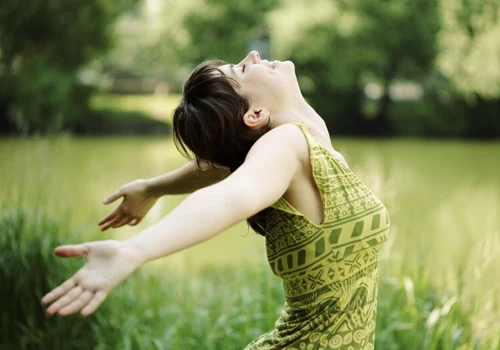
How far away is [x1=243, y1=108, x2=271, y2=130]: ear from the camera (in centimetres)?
161

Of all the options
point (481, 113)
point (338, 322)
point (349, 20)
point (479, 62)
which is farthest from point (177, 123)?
point (481, 113)

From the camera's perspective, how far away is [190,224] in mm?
1244

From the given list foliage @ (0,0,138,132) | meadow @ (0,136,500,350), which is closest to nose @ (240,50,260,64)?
meadow @ (0,136,500,350)

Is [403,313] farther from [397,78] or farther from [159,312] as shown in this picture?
[397,78]

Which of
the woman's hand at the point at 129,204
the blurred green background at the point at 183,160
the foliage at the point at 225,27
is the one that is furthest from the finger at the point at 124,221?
the foliage at the point at 225,27

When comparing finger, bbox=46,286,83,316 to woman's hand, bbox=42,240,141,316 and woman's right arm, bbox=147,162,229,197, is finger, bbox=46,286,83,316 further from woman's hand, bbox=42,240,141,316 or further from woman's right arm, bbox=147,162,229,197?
woman's right arm, bbox=147,162,229,197

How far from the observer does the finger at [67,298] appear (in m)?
1.12

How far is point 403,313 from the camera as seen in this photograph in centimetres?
344

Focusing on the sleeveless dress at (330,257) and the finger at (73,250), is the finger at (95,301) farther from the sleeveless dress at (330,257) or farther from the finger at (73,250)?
the sleeveless dress at (330,257)

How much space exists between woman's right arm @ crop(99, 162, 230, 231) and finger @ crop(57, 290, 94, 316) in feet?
3.13

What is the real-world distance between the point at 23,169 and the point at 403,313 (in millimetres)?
2238

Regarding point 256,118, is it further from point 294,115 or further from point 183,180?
point 183,180

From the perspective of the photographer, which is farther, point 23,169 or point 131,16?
point 131,16

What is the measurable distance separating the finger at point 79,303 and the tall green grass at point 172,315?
2049mm
